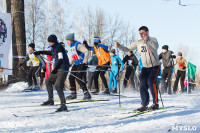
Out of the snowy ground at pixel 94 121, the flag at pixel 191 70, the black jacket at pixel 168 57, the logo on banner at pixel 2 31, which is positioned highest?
the logo on banner at pixel 2 31

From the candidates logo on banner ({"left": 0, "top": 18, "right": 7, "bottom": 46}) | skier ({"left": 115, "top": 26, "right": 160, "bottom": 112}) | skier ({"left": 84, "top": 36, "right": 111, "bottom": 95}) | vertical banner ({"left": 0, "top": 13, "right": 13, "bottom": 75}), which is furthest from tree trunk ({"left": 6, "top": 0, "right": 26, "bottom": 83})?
skier ({"left": 115, "top": 26, "right": 160, "bottom": 112})

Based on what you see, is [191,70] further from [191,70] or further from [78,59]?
[78,59]

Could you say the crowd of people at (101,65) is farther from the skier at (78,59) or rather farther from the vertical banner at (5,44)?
the vertical banner at (5,44)

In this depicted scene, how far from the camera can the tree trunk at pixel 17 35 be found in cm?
1212

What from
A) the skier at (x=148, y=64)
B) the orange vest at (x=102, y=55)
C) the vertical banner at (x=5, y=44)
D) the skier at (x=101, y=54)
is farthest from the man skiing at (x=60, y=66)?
the vertical banner at (x=5, y=44)

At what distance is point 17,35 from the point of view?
12.2m

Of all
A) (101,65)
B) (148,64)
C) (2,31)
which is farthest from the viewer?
(2,31)

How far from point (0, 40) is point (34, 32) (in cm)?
1849

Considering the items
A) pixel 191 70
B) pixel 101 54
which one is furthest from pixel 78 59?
pixel 191 70

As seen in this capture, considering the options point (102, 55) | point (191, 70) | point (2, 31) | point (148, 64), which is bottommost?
point (191, 70)

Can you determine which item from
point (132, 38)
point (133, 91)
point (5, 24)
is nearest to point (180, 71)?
point (133, 91)

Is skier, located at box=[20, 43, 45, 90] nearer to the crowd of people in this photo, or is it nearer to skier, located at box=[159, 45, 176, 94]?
the crowd of people

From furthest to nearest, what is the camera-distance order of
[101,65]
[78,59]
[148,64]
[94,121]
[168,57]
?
[168,57] < [101,65] < [78,59] < [148,64] < [94,121]

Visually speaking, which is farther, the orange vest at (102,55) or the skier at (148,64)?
the orange vest at (102,55)
